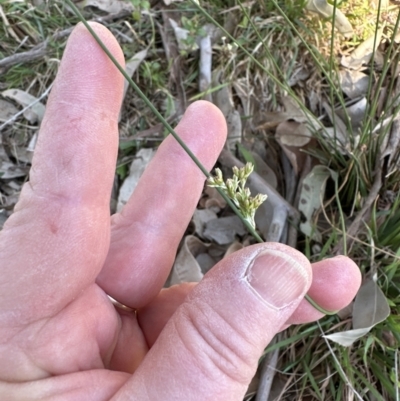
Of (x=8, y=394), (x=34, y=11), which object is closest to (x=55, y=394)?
(x=8, y=394)

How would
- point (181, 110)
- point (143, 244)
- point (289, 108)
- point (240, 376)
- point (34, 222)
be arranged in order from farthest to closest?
point (181, 110), point (289, 108), point (143, 244), point (34, 222), point (240, 376)

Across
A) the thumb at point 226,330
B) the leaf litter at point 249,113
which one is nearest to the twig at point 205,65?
the leaf litter at point 249,113

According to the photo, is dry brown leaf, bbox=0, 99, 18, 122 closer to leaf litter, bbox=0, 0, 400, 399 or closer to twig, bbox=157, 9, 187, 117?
leaf litter, bbox=0, 0, 400, 399

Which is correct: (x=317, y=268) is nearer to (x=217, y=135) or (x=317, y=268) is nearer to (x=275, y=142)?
(x=217, y=135)

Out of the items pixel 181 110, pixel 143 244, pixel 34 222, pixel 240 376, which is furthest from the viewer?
pixel 181 110

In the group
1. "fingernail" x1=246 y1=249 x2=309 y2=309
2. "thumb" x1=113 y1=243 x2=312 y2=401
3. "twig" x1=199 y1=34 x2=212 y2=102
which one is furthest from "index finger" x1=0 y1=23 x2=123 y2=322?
"twig" x1=199 y1=34 x2=212 y2=102

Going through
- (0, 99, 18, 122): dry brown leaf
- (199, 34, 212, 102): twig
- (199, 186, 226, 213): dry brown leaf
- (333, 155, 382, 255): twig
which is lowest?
(199, 186, 226, 213): dry brown leaf

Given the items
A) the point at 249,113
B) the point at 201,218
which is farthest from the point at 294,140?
the point at 201,218
